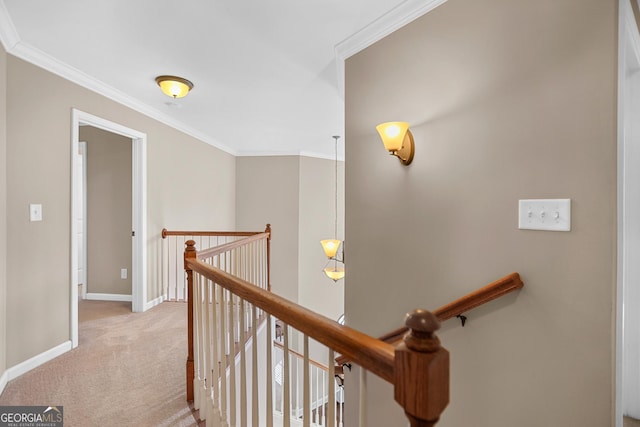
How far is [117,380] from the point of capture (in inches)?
91.4

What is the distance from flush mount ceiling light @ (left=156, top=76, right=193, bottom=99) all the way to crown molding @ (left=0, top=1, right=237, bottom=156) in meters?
0.62

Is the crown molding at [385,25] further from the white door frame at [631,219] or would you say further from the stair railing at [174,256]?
the stair railing at [174,256]

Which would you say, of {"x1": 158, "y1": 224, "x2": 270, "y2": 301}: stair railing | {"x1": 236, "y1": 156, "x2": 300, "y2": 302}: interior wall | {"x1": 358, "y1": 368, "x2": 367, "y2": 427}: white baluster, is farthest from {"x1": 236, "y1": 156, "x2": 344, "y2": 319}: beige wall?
{"x1": 358, "y1": 368, "x2": 367, "y2": 427}: white baluster

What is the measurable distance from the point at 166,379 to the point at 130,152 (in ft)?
10.2

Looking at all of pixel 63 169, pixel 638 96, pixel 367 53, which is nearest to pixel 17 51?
pixel 63 169

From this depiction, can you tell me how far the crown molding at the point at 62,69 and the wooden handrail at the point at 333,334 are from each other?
238cm

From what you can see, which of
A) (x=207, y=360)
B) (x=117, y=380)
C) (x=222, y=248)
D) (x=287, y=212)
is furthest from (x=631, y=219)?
(x=287, y=212)

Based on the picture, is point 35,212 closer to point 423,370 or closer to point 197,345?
point 197,345

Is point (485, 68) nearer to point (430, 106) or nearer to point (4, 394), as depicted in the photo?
point (430, 106)

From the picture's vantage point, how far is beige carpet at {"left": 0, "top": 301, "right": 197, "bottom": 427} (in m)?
1.95

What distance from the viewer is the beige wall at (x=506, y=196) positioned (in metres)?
1.25

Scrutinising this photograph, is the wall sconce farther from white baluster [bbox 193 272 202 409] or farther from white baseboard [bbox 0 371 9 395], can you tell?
white baseboard [bbox 0 371 9 395]

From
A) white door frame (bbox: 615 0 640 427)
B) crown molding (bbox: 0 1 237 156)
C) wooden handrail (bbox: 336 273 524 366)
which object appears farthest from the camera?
crown molding (bbox: 0 1 237 156)

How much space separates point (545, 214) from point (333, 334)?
3.54ft
